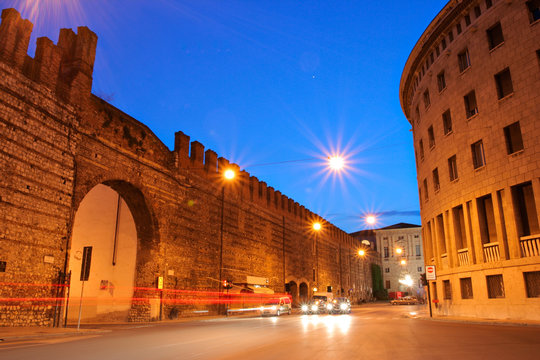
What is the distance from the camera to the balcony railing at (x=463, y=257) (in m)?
22.8

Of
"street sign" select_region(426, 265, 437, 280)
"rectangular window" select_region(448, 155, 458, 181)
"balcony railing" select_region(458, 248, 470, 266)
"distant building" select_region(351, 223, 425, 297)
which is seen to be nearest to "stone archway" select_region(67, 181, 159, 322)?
"street sign" select_region(426, 265, 437, 280)

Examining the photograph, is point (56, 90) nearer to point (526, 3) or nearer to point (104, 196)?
point (104, 196)

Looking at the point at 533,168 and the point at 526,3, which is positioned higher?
the point at 526,3

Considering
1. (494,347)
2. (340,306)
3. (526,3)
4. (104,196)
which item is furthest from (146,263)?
(526,3)

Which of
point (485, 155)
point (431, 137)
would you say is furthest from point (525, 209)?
point (431, 137)

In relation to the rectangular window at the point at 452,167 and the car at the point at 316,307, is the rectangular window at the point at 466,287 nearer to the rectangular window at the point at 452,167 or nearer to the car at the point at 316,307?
the rectangular window at the point at 452,167

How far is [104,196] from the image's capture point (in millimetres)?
25500

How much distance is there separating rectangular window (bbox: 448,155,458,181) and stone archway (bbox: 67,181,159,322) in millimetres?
17455

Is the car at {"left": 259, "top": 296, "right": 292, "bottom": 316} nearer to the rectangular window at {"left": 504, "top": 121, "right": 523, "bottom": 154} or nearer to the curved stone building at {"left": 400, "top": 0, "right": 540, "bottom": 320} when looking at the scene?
the curved stone building at {"left": 400, "top": 0, "right": 540, "bottom": 320}

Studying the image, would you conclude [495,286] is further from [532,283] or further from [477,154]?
[477,154]

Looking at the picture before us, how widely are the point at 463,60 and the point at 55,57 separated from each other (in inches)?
832

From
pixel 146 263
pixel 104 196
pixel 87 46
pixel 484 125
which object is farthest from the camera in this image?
pixel 104 196

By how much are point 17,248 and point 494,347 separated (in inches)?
604

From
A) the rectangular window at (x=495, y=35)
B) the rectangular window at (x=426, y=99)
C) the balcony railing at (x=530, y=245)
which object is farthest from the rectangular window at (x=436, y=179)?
the balcony railing at (x=530, y=245)
